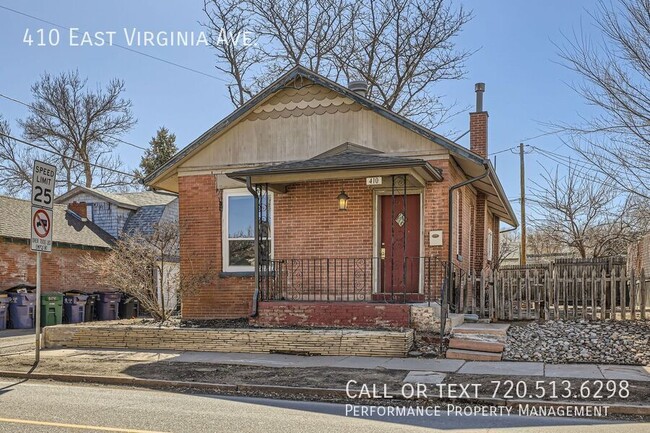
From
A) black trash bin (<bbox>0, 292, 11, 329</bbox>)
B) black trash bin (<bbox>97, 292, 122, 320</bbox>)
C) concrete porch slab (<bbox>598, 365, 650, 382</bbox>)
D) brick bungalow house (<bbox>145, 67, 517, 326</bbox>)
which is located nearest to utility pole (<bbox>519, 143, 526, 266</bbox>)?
brick bungalow house (<bbox>145, 67, 517, 326</bbox>)

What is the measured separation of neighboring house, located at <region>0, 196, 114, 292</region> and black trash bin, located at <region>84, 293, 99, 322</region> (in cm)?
112

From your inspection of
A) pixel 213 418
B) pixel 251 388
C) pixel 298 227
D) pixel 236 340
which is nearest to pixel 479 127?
pixel 298 227

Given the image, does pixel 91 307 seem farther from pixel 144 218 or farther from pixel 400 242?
pixel 400 242

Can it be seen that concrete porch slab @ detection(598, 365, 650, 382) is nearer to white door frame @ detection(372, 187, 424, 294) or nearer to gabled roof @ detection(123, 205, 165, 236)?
white door frame @ detection(372, 187, 424, 294)

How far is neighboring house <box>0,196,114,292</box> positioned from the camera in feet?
64.1

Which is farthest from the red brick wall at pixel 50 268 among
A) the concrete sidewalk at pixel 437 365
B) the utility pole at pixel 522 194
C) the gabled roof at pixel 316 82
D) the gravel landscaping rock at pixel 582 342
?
the utility pole at pixel 522 194

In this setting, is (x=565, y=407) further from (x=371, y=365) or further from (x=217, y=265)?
(x=217, y=265)

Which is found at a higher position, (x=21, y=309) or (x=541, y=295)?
(x=541, y=295)

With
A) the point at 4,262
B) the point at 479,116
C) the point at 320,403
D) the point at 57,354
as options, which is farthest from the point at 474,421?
the point at 4,262

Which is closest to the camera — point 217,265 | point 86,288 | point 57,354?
point 57,354

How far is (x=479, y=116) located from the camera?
1786 centimetres

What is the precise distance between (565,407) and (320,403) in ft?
9.72

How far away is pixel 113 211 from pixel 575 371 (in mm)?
22154

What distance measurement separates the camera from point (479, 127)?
1780 centimetres
